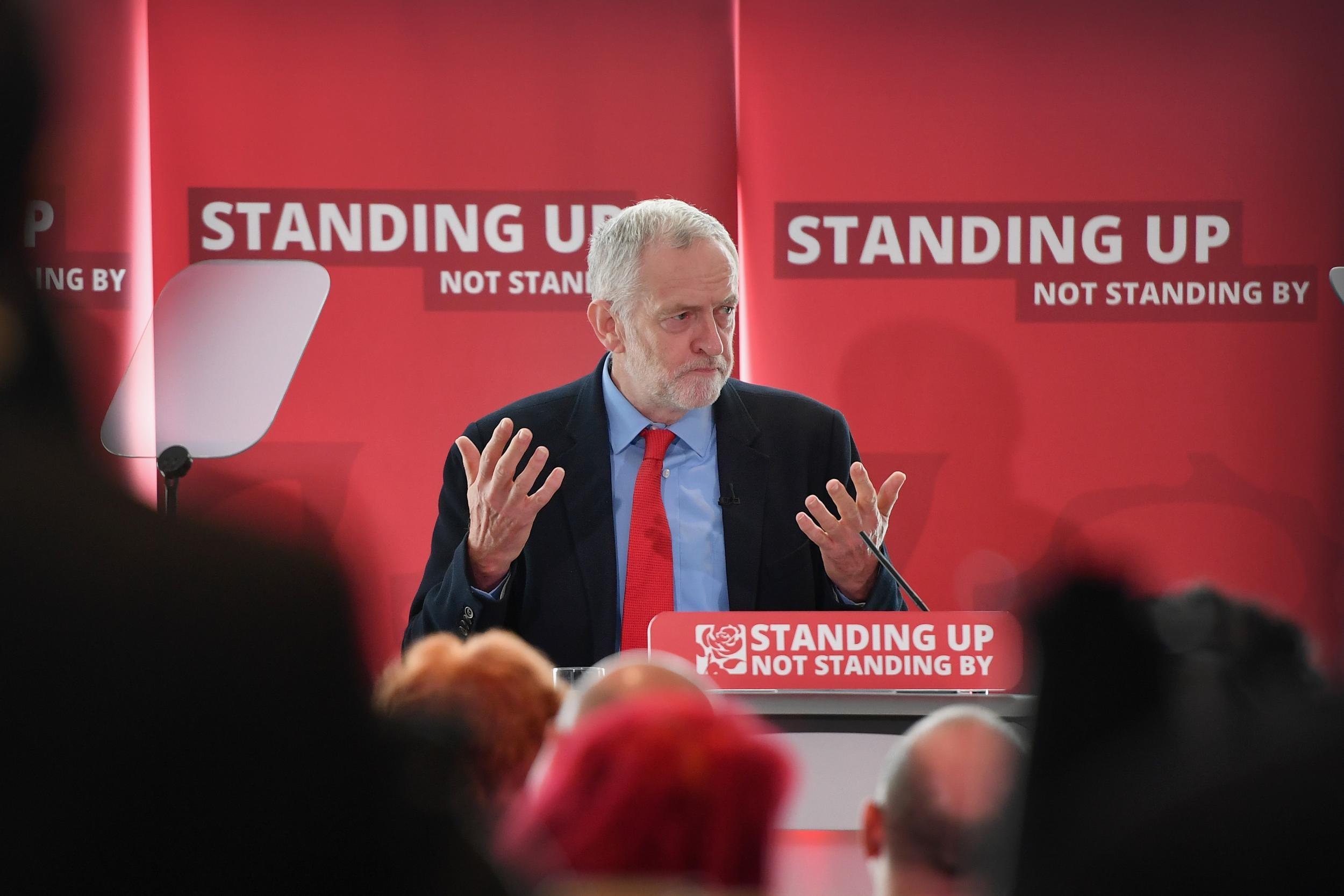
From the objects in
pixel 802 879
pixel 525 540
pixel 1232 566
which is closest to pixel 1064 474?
pixel 1232 566

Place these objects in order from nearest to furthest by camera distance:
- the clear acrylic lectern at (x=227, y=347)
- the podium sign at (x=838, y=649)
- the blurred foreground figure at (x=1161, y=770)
→ the blurred foreground figure at (x=1161, y=770) → the podium sign at (x=838, y=649) → the clear acrylic lectern at (x=227, y=347)

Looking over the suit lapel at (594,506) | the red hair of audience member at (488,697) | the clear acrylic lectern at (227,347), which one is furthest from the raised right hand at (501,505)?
the red hair of audience member at (488,697)

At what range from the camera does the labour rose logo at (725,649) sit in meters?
1.48

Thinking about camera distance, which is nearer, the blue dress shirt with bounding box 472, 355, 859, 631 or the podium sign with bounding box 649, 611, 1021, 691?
the podium sign with bounding box 649, 611, 1021, 691

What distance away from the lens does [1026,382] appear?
145 inches

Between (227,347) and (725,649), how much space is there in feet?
5.89

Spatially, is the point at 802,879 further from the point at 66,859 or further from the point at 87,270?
the point at 87,270

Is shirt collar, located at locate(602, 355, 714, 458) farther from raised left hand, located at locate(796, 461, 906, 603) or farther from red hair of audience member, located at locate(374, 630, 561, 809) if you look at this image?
red hair of audience member, located at locate(374, 630, 561, 809)

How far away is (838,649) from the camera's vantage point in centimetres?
148

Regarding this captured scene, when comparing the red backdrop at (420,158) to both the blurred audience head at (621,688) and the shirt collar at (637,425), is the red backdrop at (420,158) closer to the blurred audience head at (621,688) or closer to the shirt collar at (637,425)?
the shirt collar at (637,425)

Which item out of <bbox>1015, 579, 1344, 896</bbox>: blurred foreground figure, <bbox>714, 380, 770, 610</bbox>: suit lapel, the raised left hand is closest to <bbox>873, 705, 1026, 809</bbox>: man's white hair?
<bbox>1015, 579, 1344, 896</bbox>: blurred foreground figure

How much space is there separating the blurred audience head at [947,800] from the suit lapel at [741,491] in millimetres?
1678

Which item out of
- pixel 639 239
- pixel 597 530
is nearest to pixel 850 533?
pixel 597 530

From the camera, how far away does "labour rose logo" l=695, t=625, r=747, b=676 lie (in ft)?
4.85
